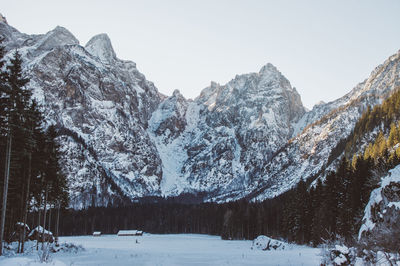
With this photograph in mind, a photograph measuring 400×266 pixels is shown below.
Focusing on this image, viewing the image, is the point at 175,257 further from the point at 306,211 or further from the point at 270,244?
the point at 306,211

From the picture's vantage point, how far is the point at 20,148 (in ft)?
93.1

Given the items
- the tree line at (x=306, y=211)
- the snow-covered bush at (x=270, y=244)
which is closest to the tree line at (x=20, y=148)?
the tree line at (x=306, y=211)

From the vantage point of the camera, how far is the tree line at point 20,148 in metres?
24.4

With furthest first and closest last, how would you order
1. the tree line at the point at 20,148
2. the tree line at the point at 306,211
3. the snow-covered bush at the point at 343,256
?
1. the tree line at the point at 306,211
2. the tree line at the point at 20,148
3. the snow-covered bush at the point at 343,256

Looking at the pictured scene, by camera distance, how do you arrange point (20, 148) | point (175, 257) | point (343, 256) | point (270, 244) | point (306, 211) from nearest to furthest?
point (343, 256) → point (20, 148) → point (175, 257) → point (270, 244) → point (306, 211)

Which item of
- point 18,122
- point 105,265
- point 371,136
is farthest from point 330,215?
point 371,136

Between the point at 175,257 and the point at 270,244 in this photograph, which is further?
the point at 270,244

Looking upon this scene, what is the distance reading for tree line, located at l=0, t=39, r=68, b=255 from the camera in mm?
24439

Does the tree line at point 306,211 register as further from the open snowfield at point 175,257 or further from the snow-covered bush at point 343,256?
the open snowfield at point 175,257

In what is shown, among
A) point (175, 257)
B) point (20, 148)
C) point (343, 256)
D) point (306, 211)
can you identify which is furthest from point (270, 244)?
point (343, 256)

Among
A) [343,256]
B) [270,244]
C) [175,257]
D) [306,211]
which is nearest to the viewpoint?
[343,256]

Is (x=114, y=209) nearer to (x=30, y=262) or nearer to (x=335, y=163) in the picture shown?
(x=335, y=163)

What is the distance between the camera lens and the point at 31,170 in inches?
1328

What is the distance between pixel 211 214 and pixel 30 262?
13666 centimetres
